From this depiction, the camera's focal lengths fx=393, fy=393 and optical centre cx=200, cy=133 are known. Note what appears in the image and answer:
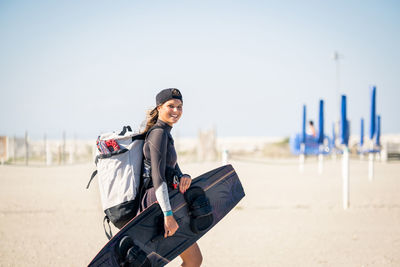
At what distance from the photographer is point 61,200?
10023mm

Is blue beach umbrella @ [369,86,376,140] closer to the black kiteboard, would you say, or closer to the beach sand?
the beach sand

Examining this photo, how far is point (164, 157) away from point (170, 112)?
0.40 metres

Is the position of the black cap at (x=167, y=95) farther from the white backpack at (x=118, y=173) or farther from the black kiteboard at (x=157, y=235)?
the black kiteboard at (x=157, y=235)

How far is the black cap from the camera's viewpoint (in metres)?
2.93

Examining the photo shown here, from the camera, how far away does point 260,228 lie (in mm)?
6844

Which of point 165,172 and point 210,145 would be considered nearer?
point 165,172

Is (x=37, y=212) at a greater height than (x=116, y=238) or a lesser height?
lesser

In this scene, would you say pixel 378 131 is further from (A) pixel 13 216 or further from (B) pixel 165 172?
(B) pixel 165 172

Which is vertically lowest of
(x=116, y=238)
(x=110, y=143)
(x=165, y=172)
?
(x=116, y=238)

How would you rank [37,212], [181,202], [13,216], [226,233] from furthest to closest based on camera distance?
[37,212] → [13,216] → [226,233] → [181,202]

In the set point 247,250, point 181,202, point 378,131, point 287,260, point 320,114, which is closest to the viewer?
point 181,202

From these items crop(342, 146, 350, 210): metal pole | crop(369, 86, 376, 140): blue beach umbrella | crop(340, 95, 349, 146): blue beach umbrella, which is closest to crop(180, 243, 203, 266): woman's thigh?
crop(342, 146, 350, 210): metal pole

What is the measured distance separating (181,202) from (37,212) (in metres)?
6.31

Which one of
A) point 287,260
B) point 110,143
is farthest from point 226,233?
point 110,143
